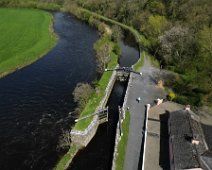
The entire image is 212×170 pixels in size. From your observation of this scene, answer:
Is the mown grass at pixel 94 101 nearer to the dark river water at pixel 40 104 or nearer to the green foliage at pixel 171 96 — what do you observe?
the dark river water at pixel 40 104

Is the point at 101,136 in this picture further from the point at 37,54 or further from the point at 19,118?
the point at 37,54

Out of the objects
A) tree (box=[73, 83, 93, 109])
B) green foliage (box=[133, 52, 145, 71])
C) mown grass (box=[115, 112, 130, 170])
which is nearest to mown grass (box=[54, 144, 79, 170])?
mown grass (box=[115, 112, 130, 170])

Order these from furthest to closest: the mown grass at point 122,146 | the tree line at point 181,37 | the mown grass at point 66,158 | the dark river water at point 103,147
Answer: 1. the tree line at point 181,37
2. the dark river water at point 103,147
3. the mown grass at point 66,158
4. the mown grass at point 122,146

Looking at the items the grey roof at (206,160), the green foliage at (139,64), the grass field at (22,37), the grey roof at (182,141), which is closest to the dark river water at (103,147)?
the green foliage at (139,64)

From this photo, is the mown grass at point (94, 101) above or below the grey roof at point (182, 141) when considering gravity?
below

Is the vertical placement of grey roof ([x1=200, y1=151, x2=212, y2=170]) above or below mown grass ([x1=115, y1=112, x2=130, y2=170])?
above

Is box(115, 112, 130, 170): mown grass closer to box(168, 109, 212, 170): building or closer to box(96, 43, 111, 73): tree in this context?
box(168, 109, 212, 170): building
